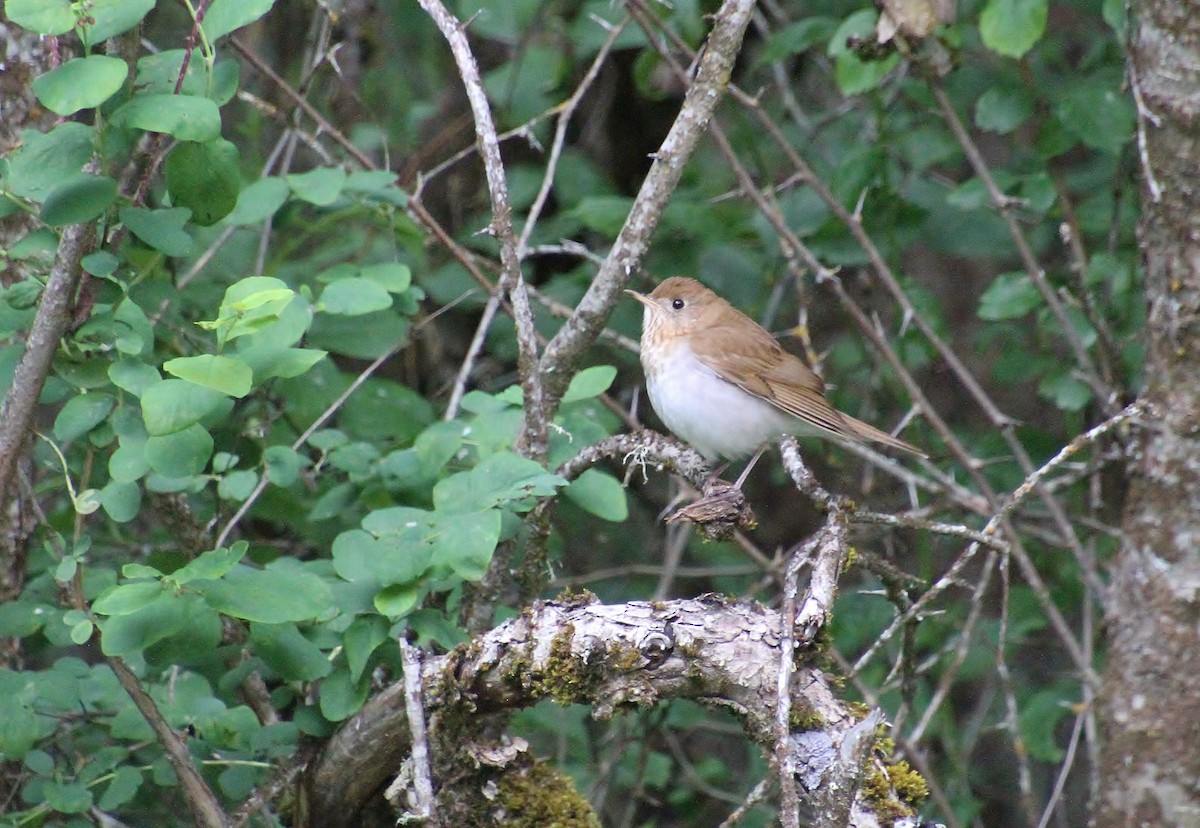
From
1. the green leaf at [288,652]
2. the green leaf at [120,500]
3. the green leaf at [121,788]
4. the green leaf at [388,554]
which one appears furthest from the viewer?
the green leaf at [121,788]

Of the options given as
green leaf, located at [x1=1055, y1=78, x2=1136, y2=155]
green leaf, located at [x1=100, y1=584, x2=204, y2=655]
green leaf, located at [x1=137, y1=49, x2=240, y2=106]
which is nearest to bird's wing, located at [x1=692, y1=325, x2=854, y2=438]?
green leaf, located at [x1=1055, y1=78, x2=1136, y2=155]

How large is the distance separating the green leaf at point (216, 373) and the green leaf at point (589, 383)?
1017mm

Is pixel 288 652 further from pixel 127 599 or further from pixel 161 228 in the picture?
pixel 161 228

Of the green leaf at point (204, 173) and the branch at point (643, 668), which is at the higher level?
the green leaf at point (204, 173)

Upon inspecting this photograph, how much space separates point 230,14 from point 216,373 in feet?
2.41

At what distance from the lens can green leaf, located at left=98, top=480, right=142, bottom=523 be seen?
2902 millimetres

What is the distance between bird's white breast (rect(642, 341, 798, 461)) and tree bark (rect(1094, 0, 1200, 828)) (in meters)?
1.09

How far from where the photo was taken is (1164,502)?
3.65 m

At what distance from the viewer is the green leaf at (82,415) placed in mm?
2912

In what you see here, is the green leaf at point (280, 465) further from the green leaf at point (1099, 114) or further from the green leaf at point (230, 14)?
the green leaf at point (1099, 114)

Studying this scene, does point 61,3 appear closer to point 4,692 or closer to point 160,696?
point 4,692

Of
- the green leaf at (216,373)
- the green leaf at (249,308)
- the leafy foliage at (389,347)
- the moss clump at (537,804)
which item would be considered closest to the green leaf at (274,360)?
the leafy foliage at (389,347)

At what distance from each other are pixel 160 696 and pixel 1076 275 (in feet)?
11.1

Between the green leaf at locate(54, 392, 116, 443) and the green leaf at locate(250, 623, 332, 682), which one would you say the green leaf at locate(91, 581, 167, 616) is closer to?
the green leaf at locate(250, 623, 332, 682)
